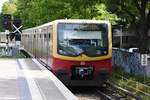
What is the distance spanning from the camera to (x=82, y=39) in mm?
22297

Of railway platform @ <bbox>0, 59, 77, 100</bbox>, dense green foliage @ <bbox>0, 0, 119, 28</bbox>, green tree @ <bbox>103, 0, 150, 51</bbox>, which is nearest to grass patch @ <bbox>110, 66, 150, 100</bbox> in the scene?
green tree @ <bbox>103, 0, 150, 51</bbox>

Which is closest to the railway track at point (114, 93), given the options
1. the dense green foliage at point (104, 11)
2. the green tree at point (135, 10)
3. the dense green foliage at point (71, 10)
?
the green tree at point (135, 10)

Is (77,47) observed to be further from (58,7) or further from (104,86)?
(58,7)

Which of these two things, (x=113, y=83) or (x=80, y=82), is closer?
(x=80, y=82)

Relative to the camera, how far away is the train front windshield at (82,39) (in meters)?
22.0

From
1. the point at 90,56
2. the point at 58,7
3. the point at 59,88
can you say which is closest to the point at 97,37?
the point at 90,56

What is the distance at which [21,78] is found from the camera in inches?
739

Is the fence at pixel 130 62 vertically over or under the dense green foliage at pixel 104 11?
under

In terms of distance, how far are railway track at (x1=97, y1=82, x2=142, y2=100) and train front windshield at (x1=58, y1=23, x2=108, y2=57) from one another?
63.6 inches

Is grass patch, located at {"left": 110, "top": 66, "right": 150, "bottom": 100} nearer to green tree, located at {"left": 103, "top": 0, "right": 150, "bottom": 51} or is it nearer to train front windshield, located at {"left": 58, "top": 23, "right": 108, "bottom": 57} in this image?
train front windshield, located at {"left": 58, "top": 23, "right": 108, "bottom": 57}

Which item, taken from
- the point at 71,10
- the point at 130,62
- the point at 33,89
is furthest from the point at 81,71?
the point at 71,10

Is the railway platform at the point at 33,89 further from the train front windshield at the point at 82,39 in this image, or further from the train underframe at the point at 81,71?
the train front windshield at the point at 82,39

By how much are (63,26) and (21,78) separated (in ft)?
13.5

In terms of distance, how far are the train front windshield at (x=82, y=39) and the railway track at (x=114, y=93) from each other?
1.61 metres
